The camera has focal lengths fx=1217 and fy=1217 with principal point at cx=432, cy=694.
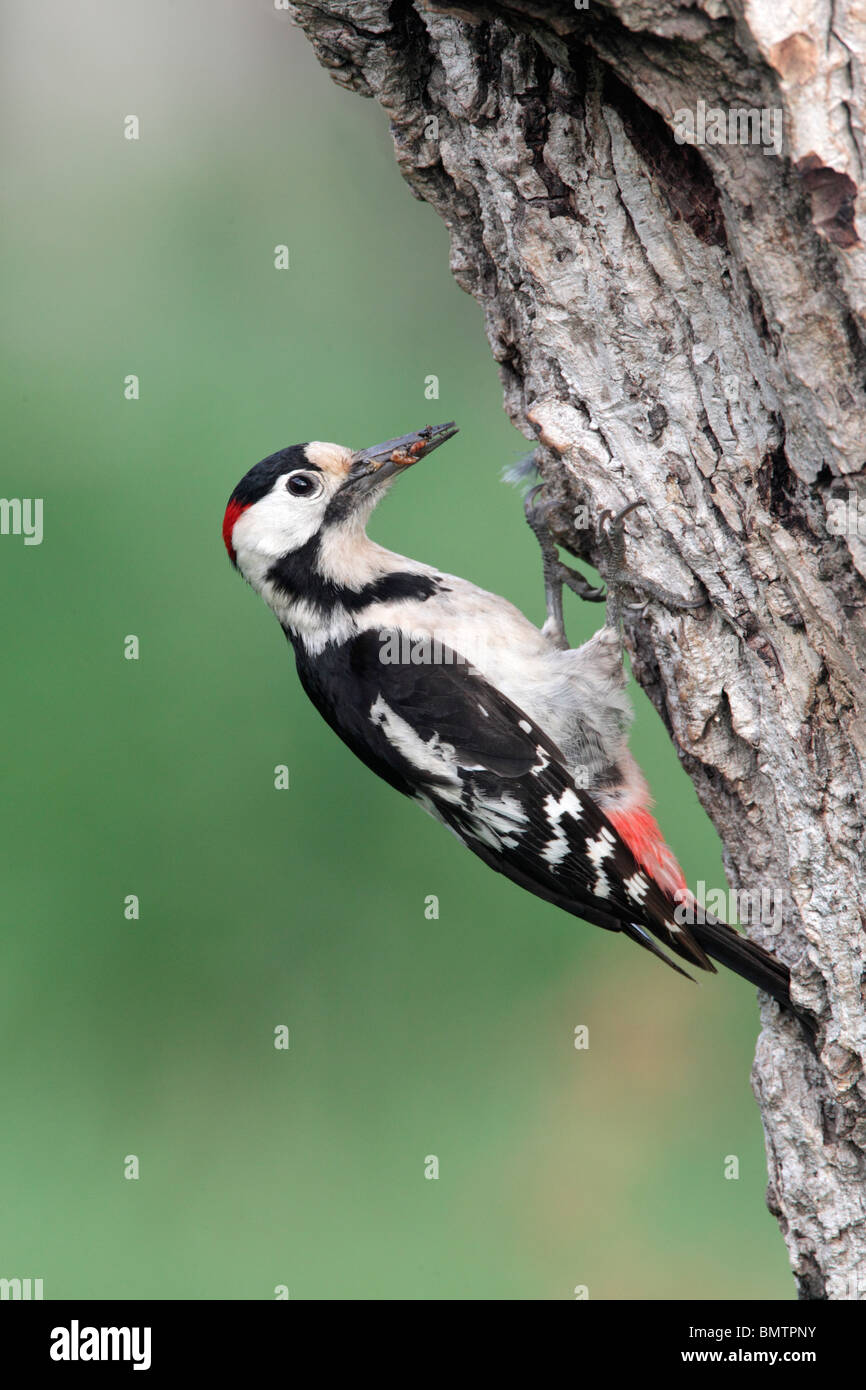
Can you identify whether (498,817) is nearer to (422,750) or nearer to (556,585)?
(422,750)

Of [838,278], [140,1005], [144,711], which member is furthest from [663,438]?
[140,1005]

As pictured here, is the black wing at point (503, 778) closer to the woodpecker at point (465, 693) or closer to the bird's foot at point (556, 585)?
the woodpecker at point (465, 693)

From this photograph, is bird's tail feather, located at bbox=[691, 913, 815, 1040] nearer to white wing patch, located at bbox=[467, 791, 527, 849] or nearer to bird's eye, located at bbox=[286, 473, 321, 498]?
white wing patch, located at bbox=[467, 791, 527, 849]

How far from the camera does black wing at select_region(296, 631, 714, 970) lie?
2.66 metres

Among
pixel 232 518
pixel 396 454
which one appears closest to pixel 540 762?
pixel 396 454

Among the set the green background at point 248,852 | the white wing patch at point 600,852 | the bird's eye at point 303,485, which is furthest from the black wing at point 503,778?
the green background at point 248,852

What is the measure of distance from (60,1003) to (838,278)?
3.38 meters

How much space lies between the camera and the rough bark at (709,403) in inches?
66.0

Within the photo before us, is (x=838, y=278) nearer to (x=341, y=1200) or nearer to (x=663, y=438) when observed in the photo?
(x=663, y=438)

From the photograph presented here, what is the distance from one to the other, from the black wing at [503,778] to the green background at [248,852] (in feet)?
2.83

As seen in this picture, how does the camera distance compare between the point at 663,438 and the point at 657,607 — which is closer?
the point at 663,438

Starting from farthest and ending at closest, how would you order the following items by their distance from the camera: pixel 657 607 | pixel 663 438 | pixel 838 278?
pixel 657 607 < pixel 663 438 < pixel 838 278

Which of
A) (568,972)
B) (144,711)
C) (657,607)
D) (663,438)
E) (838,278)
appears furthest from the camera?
(568,972)

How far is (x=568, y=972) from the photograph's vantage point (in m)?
4.23
